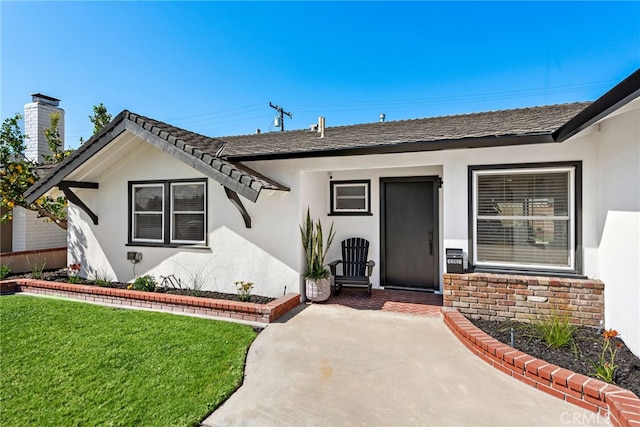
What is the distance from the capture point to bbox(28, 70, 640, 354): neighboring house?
450 centimetres

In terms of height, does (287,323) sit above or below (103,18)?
below

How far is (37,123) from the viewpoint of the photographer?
11.9m

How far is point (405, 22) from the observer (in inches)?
384

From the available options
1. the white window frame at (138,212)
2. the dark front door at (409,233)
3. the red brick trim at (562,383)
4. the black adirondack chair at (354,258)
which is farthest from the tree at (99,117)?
the red brick trim at (562,383)

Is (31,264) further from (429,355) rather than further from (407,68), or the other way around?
(407,68)

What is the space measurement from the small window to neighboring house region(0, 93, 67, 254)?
1027 cm

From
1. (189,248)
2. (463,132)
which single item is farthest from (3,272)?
(463,132)

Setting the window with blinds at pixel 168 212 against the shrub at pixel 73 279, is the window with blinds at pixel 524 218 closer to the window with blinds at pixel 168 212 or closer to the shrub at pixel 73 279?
the window with blinds at pixel 168 212

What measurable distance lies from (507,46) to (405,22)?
176 inches

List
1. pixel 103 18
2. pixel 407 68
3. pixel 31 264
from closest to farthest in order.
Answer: pixel 103 18 → pixel 31 264 → pixel 407 68

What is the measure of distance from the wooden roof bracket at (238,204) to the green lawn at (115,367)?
2186mm

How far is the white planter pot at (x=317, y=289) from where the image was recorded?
637 centimetres

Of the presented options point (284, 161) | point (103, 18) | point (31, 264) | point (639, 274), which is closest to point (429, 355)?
point (639, 274)

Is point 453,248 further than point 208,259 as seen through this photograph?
No
